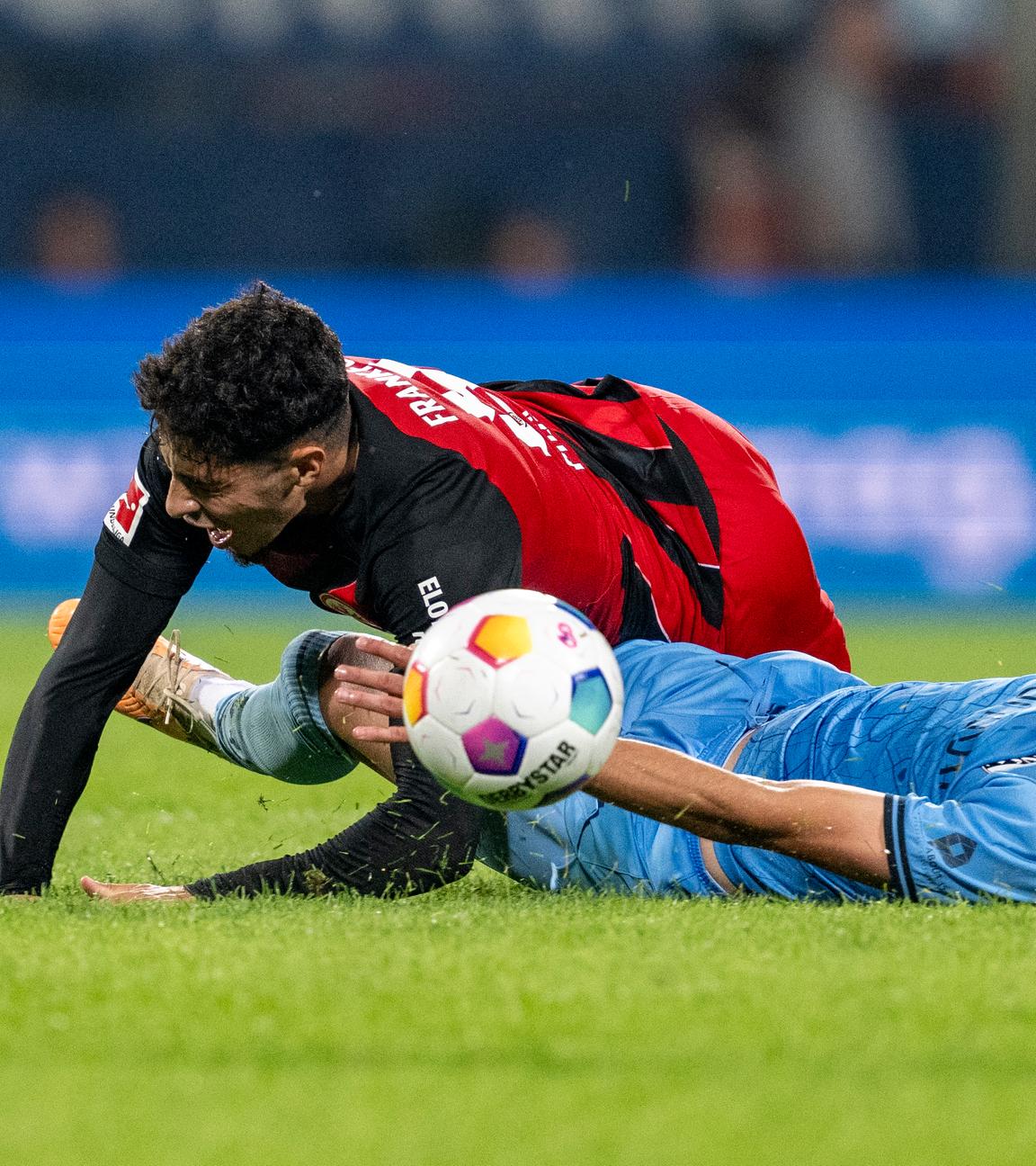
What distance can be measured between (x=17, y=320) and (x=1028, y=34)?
25.4 feet

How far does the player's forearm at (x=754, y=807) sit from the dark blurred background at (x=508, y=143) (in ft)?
33.2

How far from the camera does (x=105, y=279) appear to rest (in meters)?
12.9

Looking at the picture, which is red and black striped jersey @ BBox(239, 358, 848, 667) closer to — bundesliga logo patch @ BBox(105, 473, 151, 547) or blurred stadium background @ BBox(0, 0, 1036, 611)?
bundesliga logo patch @ BBox(105, 473, 151, 547)

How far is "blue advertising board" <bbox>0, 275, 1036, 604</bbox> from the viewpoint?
34.8 feet

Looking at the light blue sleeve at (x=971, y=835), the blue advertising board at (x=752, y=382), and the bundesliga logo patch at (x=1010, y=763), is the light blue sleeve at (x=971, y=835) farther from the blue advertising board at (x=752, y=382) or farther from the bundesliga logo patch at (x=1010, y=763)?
the blue advertising board at (x=752, y=382)

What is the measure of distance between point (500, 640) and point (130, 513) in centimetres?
126

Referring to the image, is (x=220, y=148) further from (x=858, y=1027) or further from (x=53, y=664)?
(x=858, y=1027)

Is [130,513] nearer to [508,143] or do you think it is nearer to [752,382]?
[752,382]

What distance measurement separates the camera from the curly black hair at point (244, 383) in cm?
352

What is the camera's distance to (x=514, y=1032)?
2.55 meters

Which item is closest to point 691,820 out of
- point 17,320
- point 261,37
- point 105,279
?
point 17,320

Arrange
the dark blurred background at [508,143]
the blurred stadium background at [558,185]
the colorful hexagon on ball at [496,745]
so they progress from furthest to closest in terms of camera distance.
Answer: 1. the dark blurred background at [508,143]
2. the blurred stadium background at [558,185]
3. the colorful hexagon on ball at [496,745]

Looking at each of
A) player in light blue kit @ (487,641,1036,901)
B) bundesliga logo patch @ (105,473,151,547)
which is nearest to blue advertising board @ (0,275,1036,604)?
bundesliga logo patch @ (105,473,151,547)

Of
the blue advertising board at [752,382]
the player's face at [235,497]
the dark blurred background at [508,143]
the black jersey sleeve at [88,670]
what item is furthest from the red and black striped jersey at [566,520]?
the dark blurred background at [508,143]
